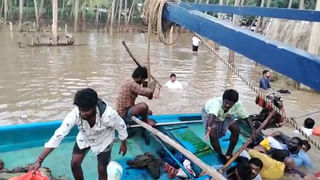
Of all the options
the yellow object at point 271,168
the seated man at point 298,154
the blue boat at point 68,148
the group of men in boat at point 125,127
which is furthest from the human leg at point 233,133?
the seated man at point 298,154

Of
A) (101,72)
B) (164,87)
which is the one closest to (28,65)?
(101,72)

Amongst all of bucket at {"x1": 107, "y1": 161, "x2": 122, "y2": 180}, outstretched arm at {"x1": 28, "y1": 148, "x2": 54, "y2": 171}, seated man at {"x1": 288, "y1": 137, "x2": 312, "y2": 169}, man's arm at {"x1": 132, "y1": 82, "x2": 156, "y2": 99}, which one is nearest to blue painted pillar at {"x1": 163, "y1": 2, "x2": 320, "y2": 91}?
outstretched arm at {"x1": 28, "y1": 148, "x2": 54, "y2": 171}

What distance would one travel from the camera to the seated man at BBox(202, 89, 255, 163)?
4.42m

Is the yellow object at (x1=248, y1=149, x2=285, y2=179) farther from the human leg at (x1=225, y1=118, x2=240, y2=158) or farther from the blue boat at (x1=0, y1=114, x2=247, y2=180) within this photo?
the blue boat at (x1=0, y1=114, x2=247, y2=180)

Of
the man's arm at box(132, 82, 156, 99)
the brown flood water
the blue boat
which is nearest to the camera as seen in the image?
the blue boat

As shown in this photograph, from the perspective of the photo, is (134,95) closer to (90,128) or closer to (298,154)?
(90,128)

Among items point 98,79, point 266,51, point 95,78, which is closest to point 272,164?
point 266,51

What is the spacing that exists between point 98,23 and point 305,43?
782 inches

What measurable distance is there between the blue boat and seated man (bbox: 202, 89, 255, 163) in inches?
9.8

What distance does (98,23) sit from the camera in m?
30.4

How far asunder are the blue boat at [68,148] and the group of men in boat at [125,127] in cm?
28

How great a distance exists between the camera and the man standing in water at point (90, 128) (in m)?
2.99

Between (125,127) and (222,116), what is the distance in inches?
64.8

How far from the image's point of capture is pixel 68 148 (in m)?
4.98
